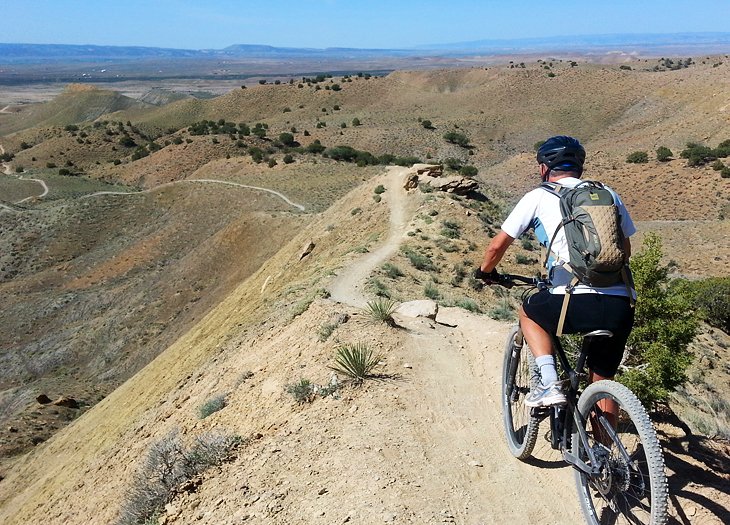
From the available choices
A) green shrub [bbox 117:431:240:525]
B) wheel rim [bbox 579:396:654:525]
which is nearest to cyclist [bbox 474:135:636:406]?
wheel rim [bbox 579:396:654:525]

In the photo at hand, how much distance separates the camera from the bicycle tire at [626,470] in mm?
3660

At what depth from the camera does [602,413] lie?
4.17 metres

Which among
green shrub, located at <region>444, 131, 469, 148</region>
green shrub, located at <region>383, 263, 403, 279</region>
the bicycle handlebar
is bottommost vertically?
green shrub, located at <region>444, 131, 469, 148</region>

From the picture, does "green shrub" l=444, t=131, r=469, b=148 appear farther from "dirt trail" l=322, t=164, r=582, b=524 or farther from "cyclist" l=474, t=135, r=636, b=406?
"cyclist" l=474, t=135, r=636, b=406

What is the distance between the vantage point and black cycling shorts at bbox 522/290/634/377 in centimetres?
410

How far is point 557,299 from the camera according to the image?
14.2 feet

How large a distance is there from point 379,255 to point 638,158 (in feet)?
111

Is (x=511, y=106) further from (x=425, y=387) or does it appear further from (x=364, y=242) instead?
(x=425, y=387)

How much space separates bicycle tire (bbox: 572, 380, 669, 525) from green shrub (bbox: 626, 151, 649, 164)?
43055 millimetres

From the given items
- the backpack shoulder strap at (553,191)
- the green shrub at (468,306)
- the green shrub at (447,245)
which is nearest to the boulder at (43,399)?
the green shrub at (447,245)

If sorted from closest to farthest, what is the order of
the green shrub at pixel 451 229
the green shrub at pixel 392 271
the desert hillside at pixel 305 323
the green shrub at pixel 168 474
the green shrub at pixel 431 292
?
the desert hillside at pixel 305 323 < the green shrub at pixel 168 474 < the green shrub at pixel 431 292 < the green shrub at pixel 392 271 < the green shrub at pixel 451 229

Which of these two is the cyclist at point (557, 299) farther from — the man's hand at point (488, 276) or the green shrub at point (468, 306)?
the green shrub at point (468, 306)

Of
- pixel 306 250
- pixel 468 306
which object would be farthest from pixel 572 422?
pixel 306 250

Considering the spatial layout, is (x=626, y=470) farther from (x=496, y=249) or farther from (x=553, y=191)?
(x=553, y=191)
